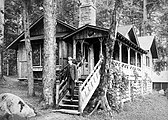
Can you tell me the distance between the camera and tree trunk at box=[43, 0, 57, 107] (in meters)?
8.96

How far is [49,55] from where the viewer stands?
920 cm

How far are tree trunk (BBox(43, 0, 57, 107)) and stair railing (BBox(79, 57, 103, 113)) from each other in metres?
1.58

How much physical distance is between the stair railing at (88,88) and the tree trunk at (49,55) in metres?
1.58

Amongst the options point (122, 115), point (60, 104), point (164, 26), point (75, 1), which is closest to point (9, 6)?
point (75, 1)

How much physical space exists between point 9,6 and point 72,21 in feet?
32.7

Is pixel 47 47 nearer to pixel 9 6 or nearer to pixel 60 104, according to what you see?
pixel 60 104

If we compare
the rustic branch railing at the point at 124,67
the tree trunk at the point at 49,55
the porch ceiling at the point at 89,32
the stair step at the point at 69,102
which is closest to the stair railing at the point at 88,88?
the stair step at the point at 69,102

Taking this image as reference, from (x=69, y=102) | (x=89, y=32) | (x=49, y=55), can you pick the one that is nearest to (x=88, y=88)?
(x=69, y=102)

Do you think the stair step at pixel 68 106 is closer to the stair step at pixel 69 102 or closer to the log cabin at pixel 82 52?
the log cabin at pixel 82 52

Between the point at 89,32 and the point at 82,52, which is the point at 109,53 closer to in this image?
the point at 89,32

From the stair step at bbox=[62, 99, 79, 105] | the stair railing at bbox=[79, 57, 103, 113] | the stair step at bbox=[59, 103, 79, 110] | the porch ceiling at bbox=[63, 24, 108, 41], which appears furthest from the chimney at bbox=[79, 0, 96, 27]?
the stair step at bbox=[59, 103, 79, 110]

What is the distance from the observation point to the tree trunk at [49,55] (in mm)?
8961

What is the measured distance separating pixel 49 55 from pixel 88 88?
2445mm

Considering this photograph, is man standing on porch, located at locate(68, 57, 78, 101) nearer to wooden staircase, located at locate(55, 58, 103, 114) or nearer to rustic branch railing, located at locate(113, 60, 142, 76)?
wooden staircase, located at locate(55, 58, 103, 114)
